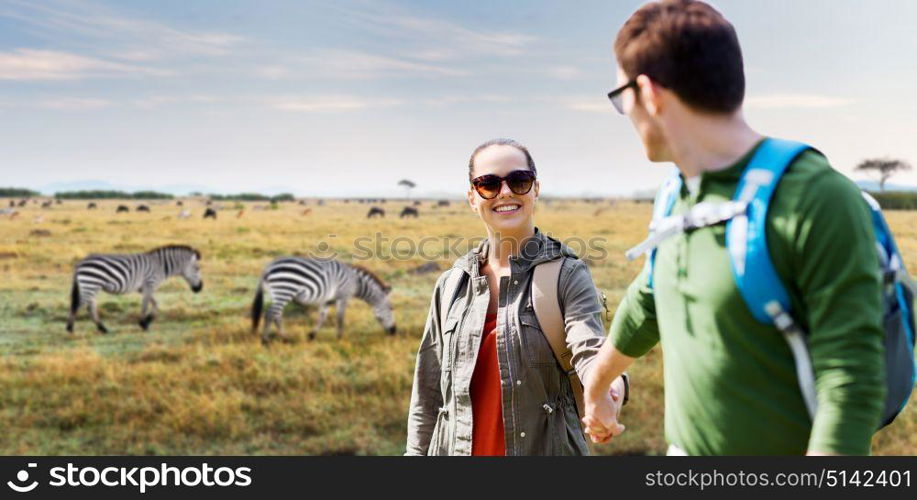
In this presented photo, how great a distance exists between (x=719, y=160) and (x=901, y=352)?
0.50m

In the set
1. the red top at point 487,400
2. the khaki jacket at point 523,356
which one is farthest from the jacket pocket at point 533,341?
the red top at point 487,400

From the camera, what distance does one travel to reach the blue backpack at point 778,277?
57.9 inches

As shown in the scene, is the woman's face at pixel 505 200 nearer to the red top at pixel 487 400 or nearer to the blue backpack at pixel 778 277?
the red top at pixel 487 400

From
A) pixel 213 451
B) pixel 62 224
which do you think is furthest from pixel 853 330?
pixel 62 224

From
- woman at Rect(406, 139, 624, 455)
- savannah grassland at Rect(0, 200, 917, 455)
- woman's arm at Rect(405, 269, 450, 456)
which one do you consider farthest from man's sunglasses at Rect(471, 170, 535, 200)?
savannah grassland at Rect(0, 200, 917, 455)

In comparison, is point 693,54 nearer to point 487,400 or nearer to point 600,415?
point 600,415

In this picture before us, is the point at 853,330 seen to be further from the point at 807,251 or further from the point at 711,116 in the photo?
the point at 711,116

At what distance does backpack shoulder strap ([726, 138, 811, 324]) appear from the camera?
1467 mm

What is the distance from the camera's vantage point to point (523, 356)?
8.66 feet

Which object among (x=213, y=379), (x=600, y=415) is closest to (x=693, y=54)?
(x=600, y=415)

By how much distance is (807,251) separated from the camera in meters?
1.43

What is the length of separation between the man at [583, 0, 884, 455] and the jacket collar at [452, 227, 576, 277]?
912mm

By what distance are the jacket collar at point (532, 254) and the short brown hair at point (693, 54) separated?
1173 millimetres

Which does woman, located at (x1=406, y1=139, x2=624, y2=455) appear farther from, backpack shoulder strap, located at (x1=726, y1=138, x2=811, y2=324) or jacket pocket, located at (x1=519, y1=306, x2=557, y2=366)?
backpack shoulder strap, located at (x1=726, y1=138, x2=811, y2=324)
